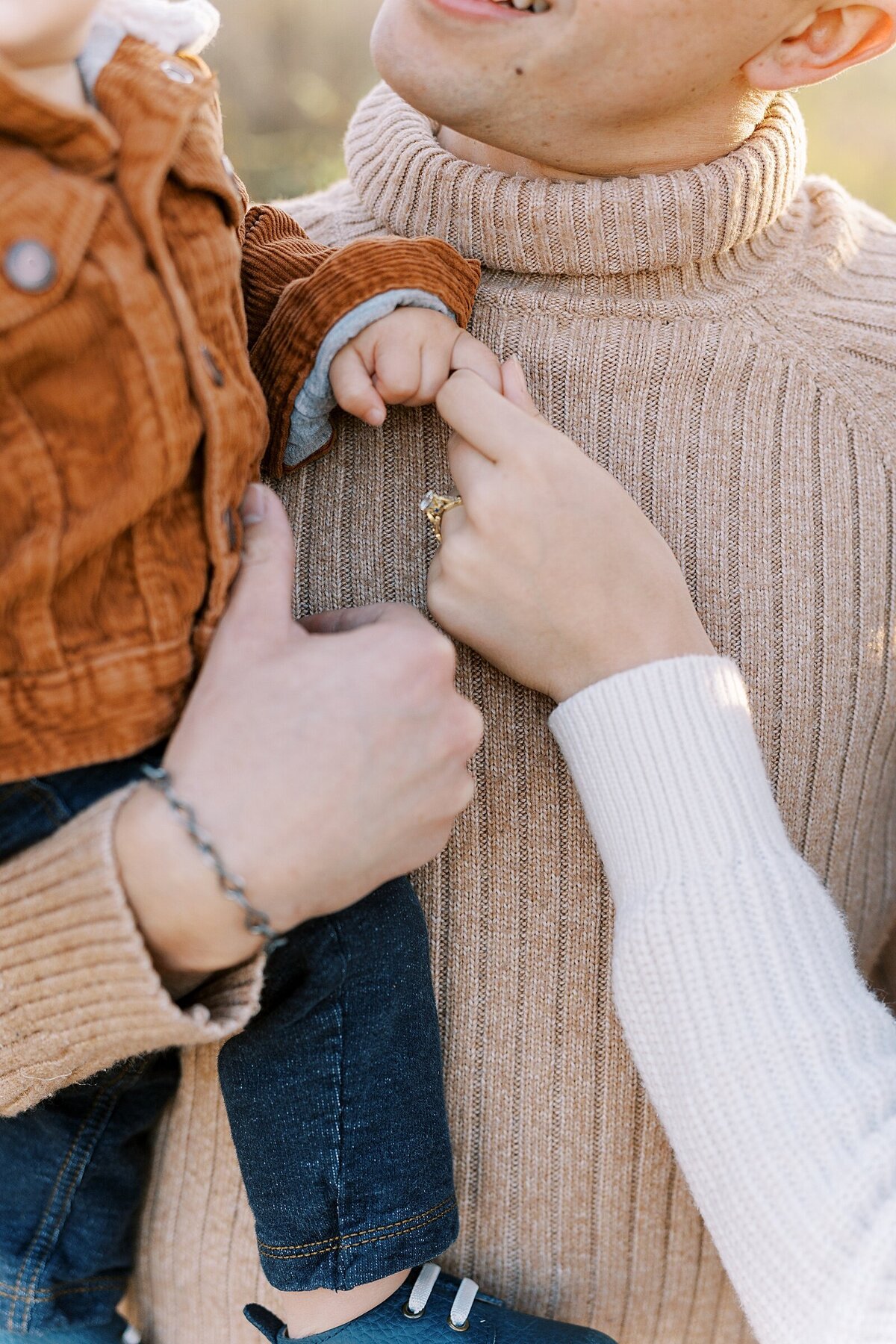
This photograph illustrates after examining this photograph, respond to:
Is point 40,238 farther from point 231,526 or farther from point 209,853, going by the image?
point 209,853

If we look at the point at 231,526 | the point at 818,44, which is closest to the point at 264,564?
the point at 231,526

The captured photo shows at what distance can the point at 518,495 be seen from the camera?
99 centimetres

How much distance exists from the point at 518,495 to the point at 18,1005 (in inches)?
A: 23.0

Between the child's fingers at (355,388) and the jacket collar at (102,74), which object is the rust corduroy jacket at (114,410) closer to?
the jacket collar at (102,74)

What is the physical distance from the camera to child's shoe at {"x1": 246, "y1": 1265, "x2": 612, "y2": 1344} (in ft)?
3.25

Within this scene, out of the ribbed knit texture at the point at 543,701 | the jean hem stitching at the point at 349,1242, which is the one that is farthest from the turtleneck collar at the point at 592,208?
the jean hem stitching at the point at 349,1242

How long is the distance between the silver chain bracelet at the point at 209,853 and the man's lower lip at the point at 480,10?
0.80 metres

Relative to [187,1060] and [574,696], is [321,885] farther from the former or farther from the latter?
[187,1060]

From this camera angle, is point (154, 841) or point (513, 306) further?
point (513, 306)

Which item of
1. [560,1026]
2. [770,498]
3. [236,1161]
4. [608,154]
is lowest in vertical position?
[236,1161]

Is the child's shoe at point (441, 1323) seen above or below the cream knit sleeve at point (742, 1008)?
below

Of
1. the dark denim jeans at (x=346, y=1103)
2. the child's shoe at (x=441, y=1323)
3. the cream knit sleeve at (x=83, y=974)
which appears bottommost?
the child's shoe at (x=441, y=1323)

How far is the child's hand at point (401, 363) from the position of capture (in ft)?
3.32

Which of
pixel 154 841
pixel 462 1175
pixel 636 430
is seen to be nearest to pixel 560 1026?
pixel 462 1175
